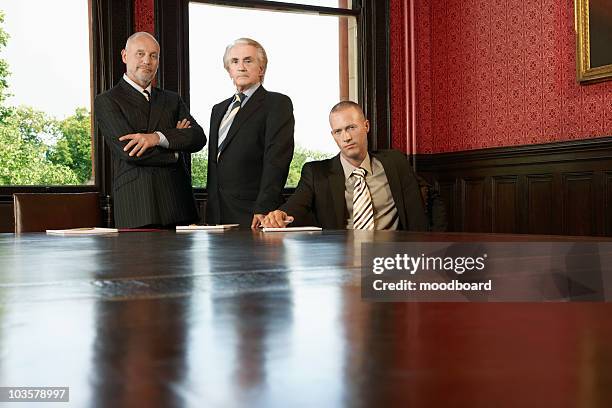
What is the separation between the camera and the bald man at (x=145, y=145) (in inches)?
144

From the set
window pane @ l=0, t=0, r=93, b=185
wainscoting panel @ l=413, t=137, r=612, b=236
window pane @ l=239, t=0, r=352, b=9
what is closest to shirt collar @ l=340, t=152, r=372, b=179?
wainscoting panel @ l=413, t=137, r=612, b=236

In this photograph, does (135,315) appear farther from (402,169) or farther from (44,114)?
(44,114)

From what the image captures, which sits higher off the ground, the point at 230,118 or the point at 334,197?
the point at 230,118

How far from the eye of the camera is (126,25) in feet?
19.0

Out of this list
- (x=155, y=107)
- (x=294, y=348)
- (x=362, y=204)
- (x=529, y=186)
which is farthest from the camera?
(x=529, y=186)

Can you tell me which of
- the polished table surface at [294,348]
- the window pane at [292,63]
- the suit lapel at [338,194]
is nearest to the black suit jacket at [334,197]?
the suit lapel at [338,194]

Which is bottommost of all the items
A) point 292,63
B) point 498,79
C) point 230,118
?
point 230,118

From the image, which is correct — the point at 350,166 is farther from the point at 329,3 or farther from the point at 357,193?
the point at 329,3

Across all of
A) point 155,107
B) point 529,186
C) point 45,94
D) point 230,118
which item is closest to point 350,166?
point 230,118

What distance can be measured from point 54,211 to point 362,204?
4.77 ft

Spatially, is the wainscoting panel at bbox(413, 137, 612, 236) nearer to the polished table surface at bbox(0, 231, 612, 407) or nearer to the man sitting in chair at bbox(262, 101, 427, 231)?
the man sitting in chair at bbox(262, 101, 427, 231)

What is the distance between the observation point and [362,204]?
11.0 ft

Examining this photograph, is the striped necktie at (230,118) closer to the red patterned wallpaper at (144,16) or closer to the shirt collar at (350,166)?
the shirt collar at (350,166)

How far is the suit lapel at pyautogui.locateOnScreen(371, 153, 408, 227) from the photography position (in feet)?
10.9
